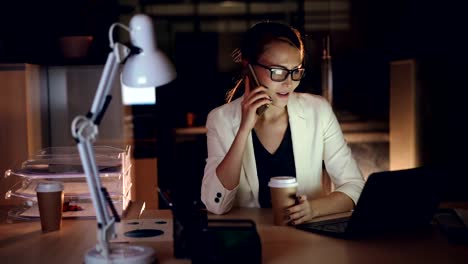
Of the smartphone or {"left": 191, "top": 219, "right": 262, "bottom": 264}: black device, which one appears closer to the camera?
{"left": 191, "top": 219, "right": 262, "bottom": 264}: black device

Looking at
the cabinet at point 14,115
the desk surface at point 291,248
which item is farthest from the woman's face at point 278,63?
the cabinet at point 14,115

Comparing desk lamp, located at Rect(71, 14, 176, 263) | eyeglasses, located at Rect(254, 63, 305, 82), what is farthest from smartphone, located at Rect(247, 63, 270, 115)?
desk lamp, located at Rect(71, 14, 176, 263)

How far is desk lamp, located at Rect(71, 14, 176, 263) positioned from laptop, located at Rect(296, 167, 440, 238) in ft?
1.83

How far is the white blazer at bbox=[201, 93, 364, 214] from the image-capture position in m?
2.50

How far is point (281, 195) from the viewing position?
1961 mm

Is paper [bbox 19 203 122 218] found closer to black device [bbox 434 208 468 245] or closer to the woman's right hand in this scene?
the woman's right hand

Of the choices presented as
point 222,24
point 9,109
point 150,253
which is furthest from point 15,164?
point 222,24

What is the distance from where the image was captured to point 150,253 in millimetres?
1597

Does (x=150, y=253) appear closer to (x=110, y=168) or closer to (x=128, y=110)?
(x=110, y=168)

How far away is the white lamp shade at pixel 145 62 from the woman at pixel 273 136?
Answer: 0.79 metres

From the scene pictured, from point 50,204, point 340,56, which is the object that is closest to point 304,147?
point 50,204

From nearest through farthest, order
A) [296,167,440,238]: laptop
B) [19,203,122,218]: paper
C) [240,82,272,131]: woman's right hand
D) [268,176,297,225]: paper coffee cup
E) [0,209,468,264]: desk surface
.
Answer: [0,209,468,264]: desk surface → [296,167,440,238]: laptop → [268,176,297,225]: paper coffee cup → [19,203,122,218]: paper → [240,82,272,131]: woman's right hand

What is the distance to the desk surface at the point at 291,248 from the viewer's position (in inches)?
64.6

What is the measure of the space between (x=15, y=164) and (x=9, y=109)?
0.26 m
